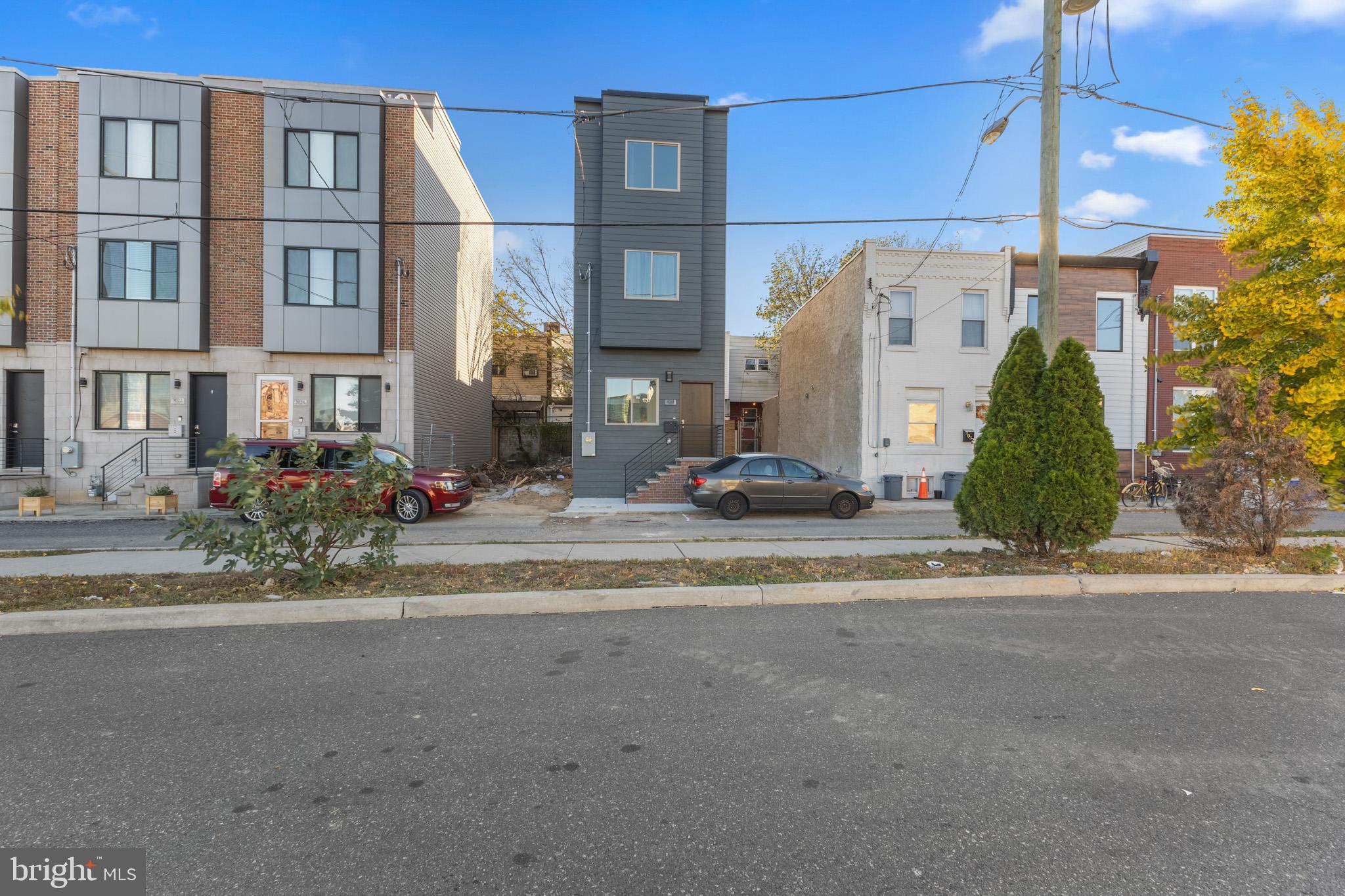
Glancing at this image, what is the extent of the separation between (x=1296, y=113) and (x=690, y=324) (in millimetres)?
12011

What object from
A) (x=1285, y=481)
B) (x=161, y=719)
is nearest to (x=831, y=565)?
(x=1285, y=481)

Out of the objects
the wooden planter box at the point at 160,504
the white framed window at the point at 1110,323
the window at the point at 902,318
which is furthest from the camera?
the white framed window at the point at 1110,323

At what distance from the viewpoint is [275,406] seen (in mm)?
17219

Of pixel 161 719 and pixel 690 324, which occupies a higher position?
pixel 690 324

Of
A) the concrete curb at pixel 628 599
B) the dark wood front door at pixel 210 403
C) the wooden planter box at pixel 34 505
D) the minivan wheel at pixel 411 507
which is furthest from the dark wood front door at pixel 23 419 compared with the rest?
the concrete curb at pixel 628 599

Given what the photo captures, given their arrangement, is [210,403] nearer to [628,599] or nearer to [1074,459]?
[628,599]

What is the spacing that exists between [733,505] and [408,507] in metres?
6.75

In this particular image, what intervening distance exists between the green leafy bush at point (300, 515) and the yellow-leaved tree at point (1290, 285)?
9.53 metres

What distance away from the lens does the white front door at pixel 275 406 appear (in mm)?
17125

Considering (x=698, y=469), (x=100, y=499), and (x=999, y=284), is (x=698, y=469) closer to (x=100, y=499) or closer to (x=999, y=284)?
(x=999, y=284)

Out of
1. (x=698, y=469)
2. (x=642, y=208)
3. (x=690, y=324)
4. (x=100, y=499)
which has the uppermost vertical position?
(x=642, y=208)

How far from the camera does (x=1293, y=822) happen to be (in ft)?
8.48

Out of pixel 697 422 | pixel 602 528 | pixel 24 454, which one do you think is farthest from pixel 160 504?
pixel 697 422

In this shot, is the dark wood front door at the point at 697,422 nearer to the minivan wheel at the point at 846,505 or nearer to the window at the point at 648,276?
the window at the point at 648,276
